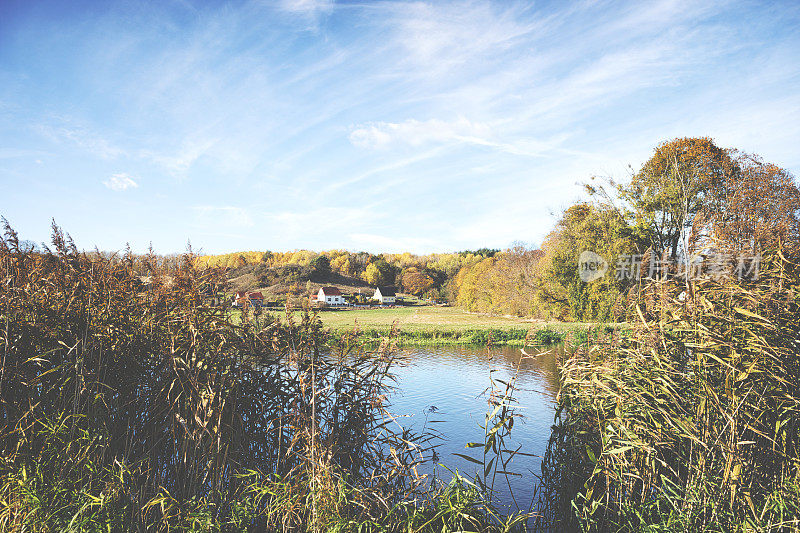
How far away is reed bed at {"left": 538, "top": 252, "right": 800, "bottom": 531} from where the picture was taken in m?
3.21

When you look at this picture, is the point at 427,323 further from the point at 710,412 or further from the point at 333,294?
the point at 710,412

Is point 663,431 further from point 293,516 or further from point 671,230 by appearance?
point 671,230

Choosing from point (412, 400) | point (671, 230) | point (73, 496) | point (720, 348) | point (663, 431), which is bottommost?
point (412, 400)

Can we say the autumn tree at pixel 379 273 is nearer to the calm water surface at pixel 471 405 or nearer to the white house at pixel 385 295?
the white house at pixel 385 295

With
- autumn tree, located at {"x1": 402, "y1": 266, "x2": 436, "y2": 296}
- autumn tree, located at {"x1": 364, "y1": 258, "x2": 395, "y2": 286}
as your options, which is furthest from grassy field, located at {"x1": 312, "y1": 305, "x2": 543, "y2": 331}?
autumn tree, located at {"x1": 364, "y1": 258, "x2": 395, "y2": 286}

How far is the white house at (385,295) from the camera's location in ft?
197

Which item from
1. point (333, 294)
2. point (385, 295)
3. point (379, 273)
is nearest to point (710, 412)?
point (333, 294)

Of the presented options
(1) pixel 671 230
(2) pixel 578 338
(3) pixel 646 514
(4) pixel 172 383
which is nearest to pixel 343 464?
(4) pixel 172 383

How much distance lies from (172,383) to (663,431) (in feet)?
13.4

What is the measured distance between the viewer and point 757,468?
11.1 feet

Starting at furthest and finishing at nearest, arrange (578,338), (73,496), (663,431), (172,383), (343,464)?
1. (578,338)
2. (343,464)
3. (663,431)
4. (172,383)
5. (73,496)

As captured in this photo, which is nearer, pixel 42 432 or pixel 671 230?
pixel 42 432

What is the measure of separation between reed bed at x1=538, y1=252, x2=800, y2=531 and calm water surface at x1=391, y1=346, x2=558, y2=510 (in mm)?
929

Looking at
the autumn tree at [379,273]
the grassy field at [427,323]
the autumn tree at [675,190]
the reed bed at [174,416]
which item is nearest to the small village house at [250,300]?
the reed bed at [174,416]
